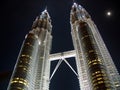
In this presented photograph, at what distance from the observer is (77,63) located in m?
103

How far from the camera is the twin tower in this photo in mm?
78062

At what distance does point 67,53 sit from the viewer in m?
114

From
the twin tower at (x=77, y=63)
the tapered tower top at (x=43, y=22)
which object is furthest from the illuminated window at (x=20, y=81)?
the tapered tower top at (x=43, y=22)

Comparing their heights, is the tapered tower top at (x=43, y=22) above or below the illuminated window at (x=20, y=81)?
above

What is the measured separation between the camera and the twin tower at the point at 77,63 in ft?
256

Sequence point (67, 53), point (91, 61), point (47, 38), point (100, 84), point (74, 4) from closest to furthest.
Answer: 1. point (100, 84)
2. point (91, 61)
3. point (67, 53)
4. point (47, 38)
5. point (74, 4)

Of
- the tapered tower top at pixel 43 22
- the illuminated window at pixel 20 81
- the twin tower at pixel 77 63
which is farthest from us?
the tapered tower top at pixel 43 22

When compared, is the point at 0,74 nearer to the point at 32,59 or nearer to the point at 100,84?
the point at 32,59

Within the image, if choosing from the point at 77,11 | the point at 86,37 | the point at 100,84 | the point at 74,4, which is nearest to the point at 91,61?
the point at 100,84

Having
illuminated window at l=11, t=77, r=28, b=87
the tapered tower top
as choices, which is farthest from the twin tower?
the tapered tower top

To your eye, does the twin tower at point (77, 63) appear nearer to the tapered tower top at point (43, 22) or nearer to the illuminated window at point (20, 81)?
the illuminated window at point (20, 81)

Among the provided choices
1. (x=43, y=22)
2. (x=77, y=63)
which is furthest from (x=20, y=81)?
(x=43, y=22)

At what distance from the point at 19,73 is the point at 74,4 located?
3156 inches

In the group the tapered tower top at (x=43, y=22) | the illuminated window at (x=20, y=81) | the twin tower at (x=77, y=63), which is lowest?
the illuminated window at (x=20, y=81)
